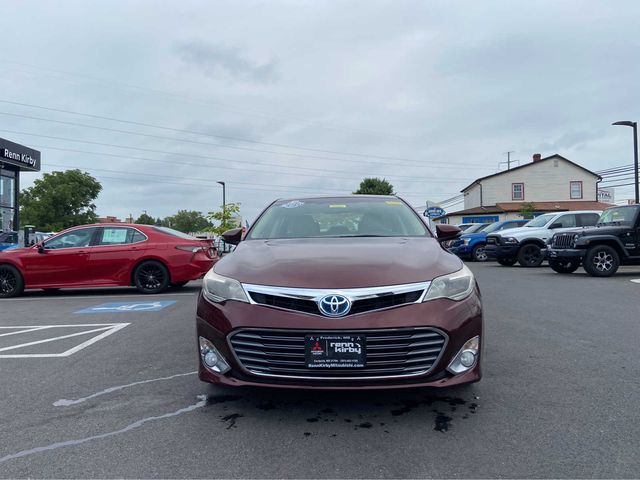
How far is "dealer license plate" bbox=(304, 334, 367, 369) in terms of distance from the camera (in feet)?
9.87

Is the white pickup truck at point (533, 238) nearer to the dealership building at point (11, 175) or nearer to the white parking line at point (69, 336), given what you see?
the white parking line at point (69, 336)

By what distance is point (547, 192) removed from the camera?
4459cm

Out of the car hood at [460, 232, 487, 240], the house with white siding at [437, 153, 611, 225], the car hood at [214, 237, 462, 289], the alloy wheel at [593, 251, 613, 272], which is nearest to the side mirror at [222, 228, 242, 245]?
the car hood at [214, 237, 462, 289]

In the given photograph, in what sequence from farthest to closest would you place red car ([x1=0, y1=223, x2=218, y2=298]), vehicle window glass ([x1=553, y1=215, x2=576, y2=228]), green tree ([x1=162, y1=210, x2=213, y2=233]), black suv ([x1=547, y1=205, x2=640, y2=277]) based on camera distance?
green tree ([x1=162, y1=210, x2=213, y2=233]) < vehicle window glass ([x1=553, y1=215, x2=576, y2=228]) < black suv ([x1=547, y1=205, x2=640, y2=277]) < red car ([x1=0, y1=223, x2=218, y2=298])

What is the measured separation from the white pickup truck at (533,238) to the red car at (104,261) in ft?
32.6

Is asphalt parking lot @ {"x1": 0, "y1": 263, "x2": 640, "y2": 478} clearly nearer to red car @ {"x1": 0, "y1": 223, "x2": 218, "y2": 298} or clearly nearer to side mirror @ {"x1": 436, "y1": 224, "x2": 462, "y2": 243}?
side mirror @ {"x1": 436, "y1": 224, "x2": 462, "y2": 243}

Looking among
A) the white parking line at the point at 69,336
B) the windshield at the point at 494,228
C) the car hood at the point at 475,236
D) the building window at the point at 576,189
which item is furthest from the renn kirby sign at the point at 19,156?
the building window at the point at 576,189

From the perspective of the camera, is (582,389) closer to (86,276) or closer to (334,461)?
(334,461)

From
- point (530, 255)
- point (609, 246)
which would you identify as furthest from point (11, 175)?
point (609, 246)

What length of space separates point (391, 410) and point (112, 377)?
236 cm

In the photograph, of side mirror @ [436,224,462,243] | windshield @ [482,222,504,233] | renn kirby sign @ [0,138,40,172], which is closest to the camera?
side mirror @ [436,224,462,243]

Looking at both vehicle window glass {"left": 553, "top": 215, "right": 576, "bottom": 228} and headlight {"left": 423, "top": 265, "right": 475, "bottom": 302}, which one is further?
vehicle window glass {"left": 553, "top": 215, "right": 576, "bottom": 228}

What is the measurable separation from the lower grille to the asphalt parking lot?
35cm

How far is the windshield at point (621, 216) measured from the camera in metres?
12.5
